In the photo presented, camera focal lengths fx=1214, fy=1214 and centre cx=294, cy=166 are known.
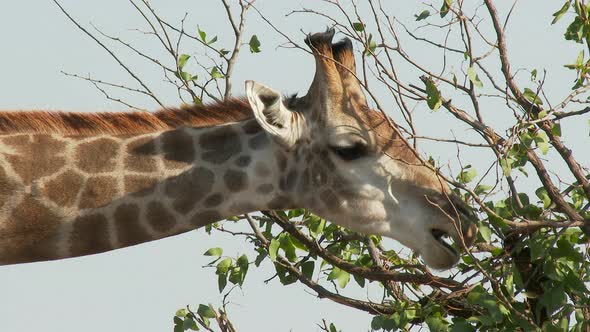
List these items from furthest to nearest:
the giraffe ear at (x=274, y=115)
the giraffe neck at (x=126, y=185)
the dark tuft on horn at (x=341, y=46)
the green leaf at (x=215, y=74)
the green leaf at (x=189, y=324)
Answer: the green leaf at (x=215, y=74)
the green leaf at (x=189, y=324)
the dark tuft on horn at (x=341, y=46)
the giraffe ear at (x=274, y=115)
the giraffe neck at (x=126, y=185)

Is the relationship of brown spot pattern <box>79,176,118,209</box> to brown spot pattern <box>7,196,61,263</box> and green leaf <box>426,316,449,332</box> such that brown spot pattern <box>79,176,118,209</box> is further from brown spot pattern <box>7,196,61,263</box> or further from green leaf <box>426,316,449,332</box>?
green leaf <box>426,316,449,332</box>

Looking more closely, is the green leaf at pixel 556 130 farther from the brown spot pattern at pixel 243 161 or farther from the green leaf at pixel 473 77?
the brown spot pattern at pixel 243 161

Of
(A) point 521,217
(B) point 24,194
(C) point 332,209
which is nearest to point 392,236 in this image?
(C) point 332,209

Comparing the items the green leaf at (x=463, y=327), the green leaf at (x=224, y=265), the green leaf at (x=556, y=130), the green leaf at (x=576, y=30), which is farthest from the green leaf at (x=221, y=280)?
the green leaf at (x=576, y=30)

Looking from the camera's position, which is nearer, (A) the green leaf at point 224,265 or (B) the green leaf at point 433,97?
(B) the green leaf at point 433,97

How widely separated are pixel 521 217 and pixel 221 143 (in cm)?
210

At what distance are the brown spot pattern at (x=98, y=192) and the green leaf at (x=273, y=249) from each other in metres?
1.26

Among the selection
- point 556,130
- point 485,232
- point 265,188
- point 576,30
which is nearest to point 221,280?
point 265,188

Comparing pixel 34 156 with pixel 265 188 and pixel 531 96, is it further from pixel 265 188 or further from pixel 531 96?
pixel 531 96

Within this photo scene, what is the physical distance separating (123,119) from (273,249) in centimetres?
142

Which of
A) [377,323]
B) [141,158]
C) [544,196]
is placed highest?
[141,158]

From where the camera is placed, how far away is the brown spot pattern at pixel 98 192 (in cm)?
798

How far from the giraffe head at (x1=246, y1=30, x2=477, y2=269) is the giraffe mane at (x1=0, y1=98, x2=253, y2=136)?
1.62 ft

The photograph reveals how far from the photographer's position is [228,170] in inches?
324
